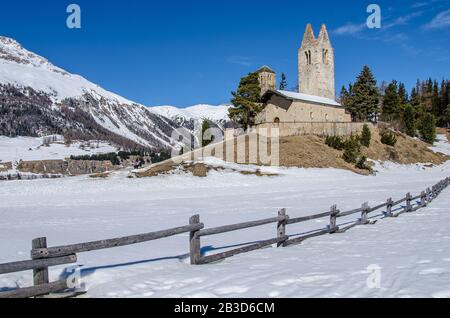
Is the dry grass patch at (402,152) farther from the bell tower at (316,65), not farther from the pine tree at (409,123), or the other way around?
the bell tower at (316,65)

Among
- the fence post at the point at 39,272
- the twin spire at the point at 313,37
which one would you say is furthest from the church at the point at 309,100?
the fence post at the point at 39,272

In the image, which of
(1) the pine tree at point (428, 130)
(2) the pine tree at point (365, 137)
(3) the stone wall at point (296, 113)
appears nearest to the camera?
(2) the pine tree at point (365, 137)

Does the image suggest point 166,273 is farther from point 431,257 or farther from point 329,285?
point 431,257

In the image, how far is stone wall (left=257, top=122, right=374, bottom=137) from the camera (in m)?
58.2

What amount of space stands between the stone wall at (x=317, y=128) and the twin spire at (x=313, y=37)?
22120 millimetres

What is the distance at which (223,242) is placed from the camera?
14.7 m

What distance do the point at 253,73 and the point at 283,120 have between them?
9.18 m

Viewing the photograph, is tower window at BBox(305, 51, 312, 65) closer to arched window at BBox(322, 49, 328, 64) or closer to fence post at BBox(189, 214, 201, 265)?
arched window at BBox(322, 49, 328, 64)

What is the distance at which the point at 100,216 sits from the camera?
71.6 feet

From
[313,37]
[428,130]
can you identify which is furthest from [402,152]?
[313,37]

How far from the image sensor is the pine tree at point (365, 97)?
247ft

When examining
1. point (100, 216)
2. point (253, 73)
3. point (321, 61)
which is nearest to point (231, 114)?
point (253, 73)

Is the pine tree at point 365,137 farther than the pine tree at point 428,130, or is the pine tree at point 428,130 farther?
the pine tree at point 428,130

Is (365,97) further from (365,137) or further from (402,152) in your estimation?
(365,137)
